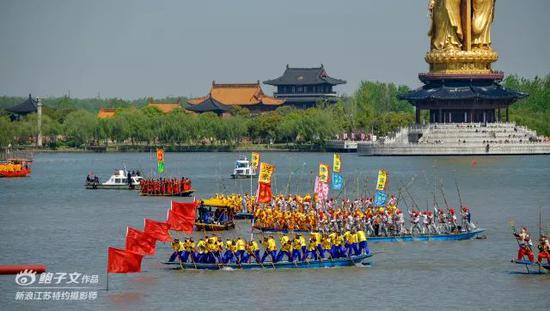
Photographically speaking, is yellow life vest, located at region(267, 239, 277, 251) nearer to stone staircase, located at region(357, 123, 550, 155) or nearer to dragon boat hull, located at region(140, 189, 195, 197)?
dragon boat hull, located at region(140, 189, 195, 197)

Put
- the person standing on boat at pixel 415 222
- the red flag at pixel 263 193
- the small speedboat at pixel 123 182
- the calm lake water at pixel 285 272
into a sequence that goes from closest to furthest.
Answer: the calm lake water at pixel 285 272 → the red flag at pixel 263 193 → the person standing on boat at pixel 415 222 → the small speedboat at pixel 123 182

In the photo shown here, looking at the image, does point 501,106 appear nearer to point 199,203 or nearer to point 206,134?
point 206,134

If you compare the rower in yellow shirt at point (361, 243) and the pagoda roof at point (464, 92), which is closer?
the rower in yellow shirt at point (361, 243)

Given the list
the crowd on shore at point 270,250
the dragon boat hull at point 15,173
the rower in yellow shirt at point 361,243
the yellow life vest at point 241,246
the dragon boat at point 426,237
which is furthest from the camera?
the dragon boat hull at point 15,173

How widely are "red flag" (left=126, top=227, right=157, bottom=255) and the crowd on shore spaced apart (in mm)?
950

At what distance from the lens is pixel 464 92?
134750 millimetres

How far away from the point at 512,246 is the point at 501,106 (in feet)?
271

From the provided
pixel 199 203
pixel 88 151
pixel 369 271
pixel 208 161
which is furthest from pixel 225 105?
pixel 369 271

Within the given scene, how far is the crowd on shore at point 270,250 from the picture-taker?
48312mm

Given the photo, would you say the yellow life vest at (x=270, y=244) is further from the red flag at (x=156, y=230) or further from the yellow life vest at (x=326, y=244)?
the red flag at (x=156, y=230)

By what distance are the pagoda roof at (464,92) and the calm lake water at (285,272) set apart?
36.1 m

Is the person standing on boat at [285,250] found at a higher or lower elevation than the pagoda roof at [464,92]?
lower

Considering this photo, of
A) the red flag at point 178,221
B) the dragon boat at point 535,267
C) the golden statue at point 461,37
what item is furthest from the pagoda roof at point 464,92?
the dragon boat at point 535,267

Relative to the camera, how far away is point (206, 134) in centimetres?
16512
